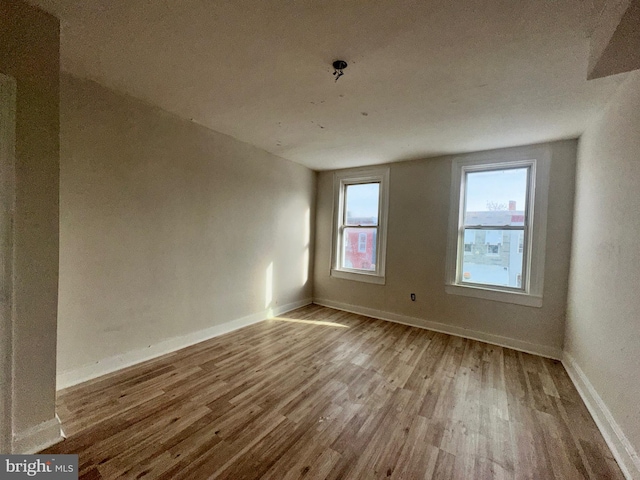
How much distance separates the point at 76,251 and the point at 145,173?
0.85 m

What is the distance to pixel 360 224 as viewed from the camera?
4.36 m

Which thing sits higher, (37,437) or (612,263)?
(612,263)

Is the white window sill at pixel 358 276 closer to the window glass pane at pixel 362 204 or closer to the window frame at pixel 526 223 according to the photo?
the window glass pane at pixel 362 204

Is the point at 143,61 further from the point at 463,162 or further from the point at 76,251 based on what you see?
the point at 463,162

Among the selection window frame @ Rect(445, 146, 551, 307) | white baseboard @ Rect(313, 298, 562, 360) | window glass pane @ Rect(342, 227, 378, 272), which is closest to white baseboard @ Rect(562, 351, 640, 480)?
white baseboard @ Rect(313, 298, 562, 360)

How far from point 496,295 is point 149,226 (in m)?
3.93

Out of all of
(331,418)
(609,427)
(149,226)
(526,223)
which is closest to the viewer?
(609,427)

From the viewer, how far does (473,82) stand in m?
1.84

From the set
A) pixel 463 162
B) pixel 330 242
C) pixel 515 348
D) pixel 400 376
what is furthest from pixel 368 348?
pixel 463 162

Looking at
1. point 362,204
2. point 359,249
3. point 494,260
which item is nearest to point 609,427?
point 494,260

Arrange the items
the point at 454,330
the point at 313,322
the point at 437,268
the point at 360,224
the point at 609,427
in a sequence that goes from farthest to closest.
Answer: the point at 360,224 < the point at 313,322 < the point at 437,268 < the point at 454,330 < the point at 609,427

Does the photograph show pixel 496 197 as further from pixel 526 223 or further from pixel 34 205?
pixel 34 205

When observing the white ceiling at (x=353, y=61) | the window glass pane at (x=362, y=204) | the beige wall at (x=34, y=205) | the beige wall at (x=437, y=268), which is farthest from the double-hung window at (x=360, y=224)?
the beige wall at (x=34, y=205)

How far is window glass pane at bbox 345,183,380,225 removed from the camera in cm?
421
